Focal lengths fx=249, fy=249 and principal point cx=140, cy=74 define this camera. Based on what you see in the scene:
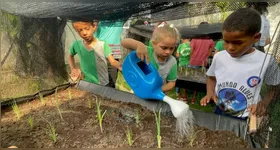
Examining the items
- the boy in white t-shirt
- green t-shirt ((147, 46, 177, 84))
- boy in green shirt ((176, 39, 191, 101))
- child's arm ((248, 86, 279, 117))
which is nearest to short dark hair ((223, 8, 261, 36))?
the boy in white t-shirt

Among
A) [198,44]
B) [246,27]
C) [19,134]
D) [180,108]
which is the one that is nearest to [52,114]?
[19,134]

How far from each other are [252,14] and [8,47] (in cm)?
269

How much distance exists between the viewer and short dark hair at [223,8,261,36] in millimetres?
1207

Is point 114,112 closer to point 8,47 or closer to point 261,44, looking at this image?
point 261,44

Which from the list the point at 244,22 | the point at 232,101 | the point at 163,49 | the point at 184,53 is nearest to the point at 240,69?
the point at 232,101

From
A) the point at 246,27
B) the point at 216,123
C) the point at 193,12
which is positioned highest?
the point at 193,12

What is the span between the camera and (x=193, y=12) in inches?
75.7

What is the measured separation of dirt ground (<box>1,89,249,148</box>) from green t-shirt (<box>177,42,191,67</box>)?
8.37 ft

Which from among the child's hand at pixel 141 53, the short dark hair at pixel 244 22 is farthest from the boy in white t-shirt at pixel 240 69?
the child's hand at pixel 141 53

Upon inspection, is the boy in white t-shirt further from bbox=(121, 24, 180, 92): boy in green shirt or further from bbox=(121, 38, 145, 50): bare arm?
bbox=(121, 38, 145, 50): bare arm

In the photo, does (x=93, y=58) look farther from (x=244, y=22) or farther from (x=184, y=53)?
(x=184, y=53)

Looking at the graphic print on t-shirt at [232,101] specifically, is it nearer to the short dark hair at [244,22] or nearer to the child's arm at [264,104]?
the child's arm at [264,104]

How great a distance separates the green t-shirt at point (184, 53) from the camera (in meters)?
3.95

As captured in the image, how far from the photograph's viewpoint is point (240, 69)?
1.46 m
